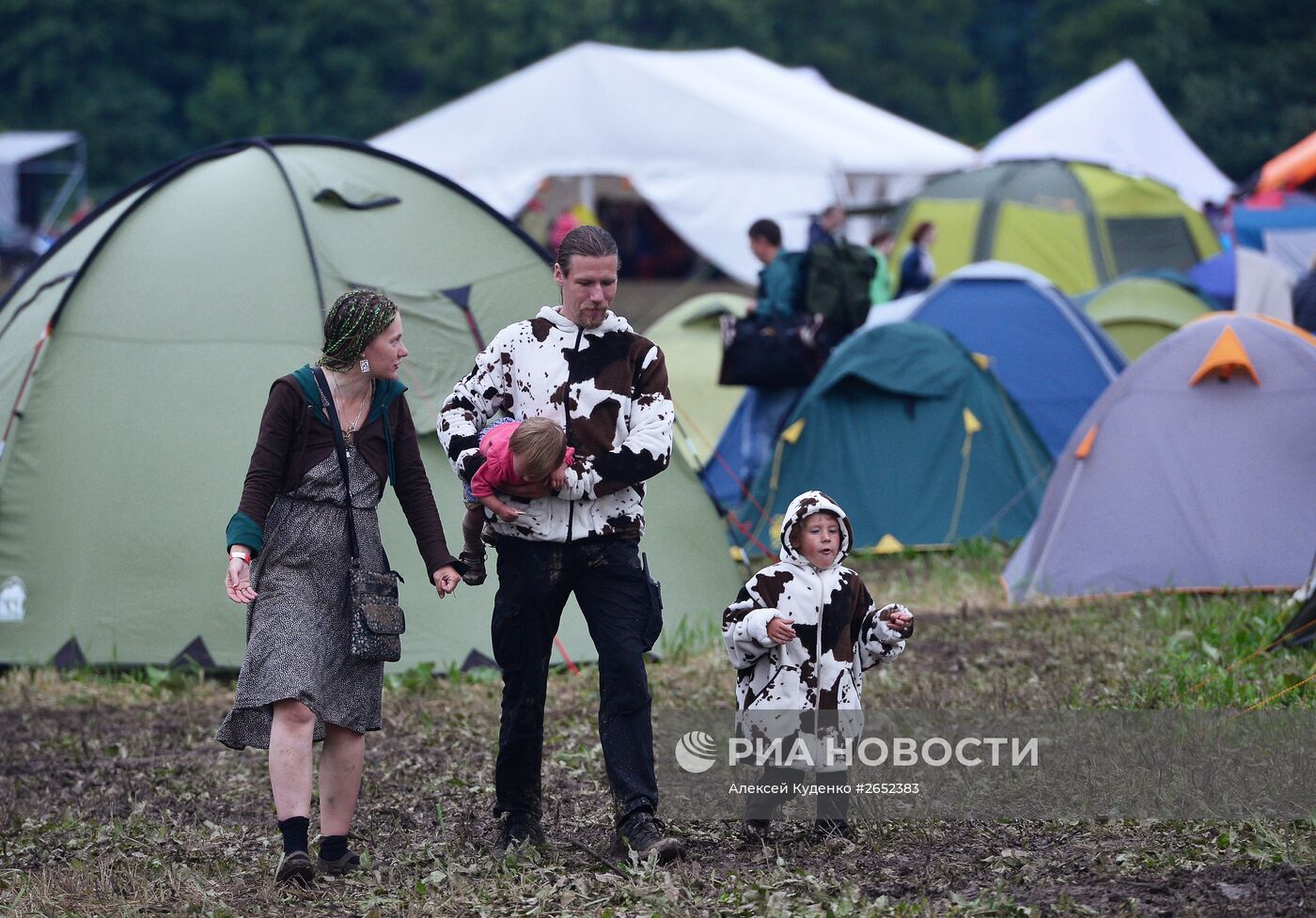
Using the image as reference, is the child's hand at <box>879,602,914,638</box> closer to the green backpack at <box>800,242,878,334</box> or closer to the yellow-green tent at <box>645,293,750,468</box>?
the green backpack at <box>800,242,878,334</box>

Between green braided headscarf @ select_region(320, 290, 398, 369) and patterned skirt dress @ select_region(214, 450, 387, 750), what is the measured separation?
261mm

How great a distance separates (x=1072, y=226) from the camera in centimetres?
2127

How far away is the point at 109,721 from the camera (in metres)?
6.61

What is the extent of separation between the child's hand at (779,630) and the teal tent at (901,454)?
5.44 m

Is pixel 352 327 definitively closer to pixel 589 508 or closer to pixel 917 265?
pixel 589 508

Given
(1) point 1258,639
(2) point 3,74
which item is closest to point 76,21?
(2) point 3,74

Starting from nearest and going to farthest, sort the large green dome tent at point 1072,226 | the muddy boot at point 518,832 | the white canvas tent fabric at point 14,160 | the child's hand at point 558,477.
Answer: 1. the child's hand at point 558,477
2. the muddy boot at point 518,832
3. the large green dome tent at point 1072,226
4. the white canvas tent fabric at point 14,160

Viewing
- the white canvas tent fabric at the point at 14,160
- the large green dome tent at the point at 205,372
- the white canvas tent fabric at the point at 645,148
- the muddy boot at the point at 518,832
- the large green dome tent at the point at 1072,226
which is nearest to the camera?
the muddy boot at the point at 518,832

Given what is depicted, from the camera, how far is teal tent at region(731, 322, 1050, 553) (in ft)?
32.8

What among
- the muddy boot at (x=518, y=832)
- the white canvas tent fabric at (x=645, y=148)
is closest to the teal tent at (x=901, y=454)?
the muddy boot at (x=518, y=832)

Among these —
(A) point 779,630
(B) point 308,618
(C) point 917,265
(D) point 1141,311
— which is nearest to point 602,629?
(A) point 779,630

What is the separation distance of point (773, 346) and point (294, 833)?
5.93 metres

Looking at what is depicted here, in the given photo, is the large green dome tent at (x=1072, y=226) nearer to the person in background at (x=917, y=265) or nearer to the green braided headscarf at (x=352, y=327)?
the person in background at (x=917, y=265)

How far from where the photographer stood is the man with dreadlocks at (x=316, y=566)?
439 cm
